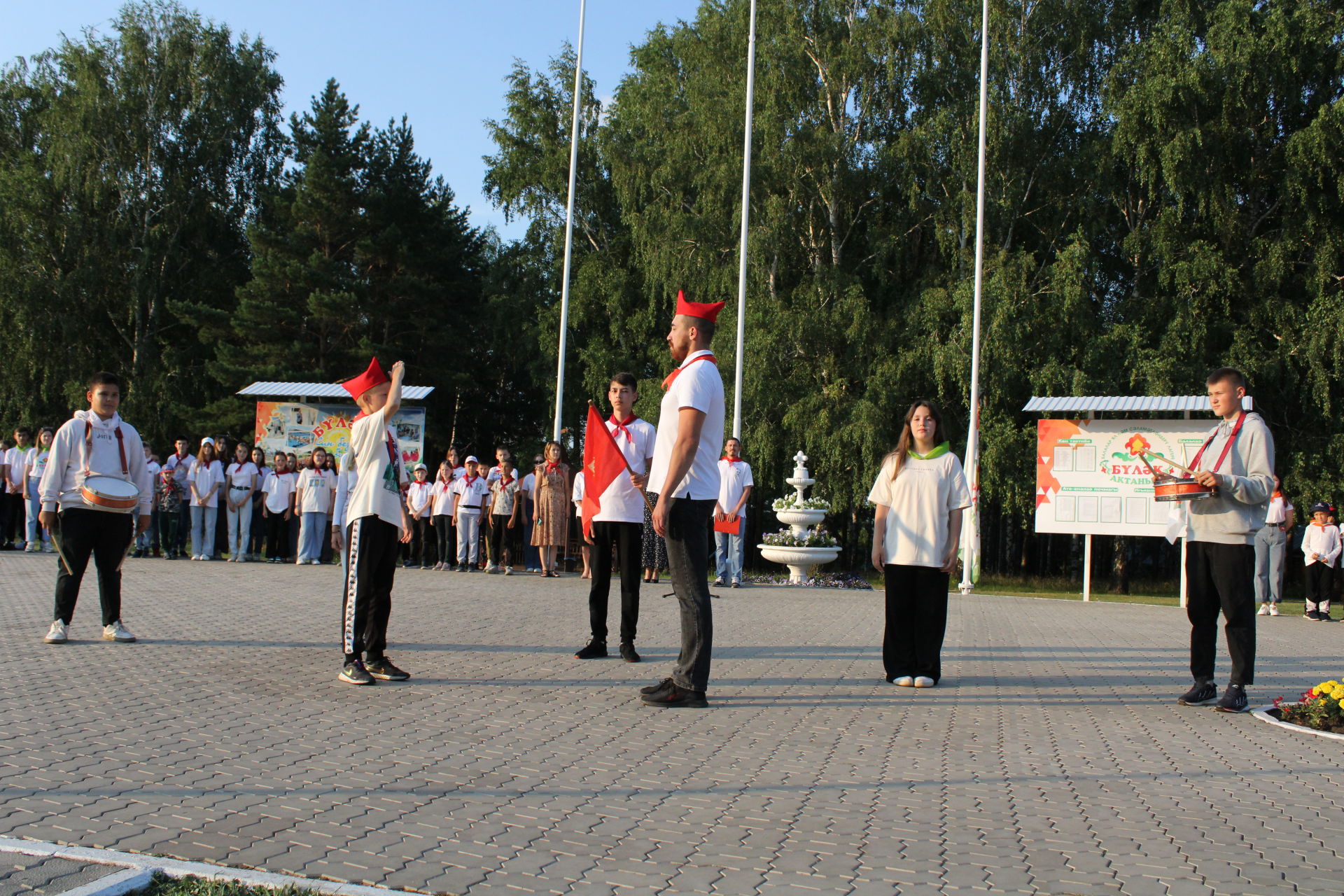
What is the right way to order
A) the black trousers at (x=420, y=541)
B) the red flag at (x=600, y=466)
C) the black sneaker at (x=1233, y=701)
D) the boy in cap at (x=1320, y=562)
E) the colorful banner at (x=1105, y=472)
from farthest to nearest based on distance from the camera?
the black trousers at (x=420, y=541), the colorful banner at (x=1105, y=472), the boy in cap at (x=1320, y=562), the red flag at (x=600, y=466), the black sneaker at (x=1233, y=701)

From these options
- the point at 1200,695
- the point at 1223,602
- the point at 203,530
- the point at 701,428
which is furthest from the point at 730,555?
the point at 701,428

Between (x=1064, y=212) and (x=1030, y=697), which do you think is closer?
(x=1030, y=697)

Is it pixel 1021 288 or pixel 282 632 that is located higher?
pixel 1021 288

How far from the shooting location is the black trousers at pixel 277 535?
20859 millimetres

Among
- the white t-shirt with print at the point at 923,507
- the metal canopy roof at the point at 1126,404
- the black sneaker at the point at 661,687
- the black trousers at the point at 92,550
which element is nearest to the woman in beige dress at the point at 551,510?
the metal canopy roof at the point at 1126,404

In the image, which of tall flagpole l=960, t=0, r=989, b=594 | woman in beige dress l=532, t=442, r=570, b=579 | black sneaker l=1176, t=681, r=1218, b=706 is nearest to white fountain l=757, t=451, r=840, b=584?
tall flagpole l=960, t=0, r=989, b=594

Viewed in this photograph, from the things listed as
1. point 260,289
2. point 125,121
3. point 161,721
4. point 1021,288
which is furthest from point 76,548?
point 125,121

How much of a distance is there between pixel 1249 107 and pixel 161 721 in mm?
28730

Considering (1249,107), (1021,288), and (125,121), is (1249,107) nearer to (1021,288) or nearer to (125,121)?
(1021,288)

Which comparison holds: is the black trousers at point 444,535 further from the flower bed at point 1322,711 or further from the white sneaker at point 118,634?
the flower bed at point 1322,711

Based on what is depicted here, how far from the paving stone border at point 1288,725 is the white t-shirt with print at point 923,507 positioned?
217 cm

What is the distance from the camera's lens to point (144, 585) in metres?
13.6

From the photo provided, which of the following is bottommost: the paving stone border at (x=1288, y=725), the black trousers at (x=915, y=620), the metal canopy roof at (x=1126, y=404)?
the paving stone border at (x=1288, y=725)

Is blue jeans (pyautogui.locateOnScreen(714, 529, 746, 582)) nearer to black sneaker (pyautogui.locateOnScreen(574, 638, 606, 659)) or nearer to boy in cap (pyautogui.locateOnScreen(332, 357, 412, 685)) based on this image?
black sneaker (pyautogui.locateOnScreen(574, 638, 606, 659))
